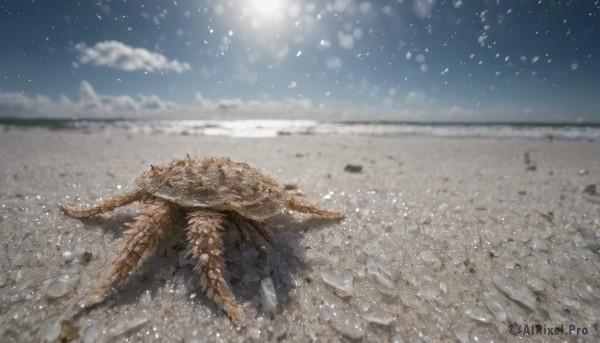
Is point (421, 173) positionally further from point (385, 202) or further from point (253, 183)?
point (253, 183)

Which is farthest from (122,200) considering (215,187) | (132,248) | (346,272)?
(346,272)

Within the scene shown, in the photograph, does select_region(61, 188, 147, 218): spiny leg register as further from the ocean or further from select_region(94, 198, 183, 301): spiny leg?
the ocean

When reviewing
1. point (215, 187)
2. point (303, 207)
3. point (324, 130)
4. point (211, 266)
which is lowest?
point (324, 130)

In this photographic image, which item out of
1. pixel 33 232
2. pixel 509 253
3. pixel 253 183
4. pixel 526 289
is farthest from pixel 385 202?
pixel 33 232

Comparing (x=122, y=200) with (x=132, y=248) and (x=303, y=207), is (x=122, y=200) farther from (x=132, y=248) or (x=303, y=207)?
(x=303, y=207)

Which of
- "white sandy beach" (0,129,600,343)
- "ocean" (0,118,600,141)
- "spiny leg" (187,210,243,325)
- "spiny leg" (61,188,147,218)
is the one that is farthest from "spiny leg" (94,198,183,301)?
"ocean" (0,118,600,141)

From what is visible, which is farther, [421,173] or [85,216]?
[421,173]
